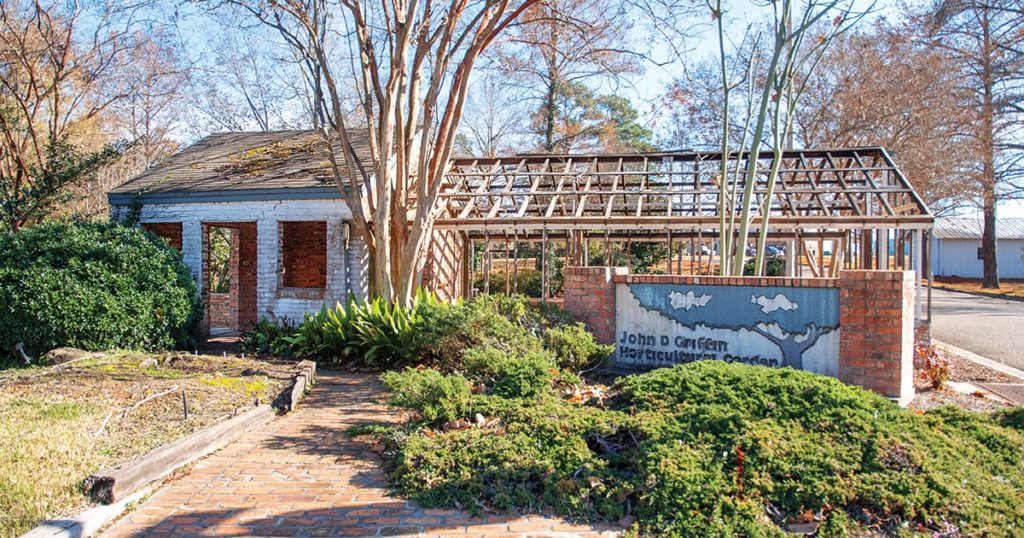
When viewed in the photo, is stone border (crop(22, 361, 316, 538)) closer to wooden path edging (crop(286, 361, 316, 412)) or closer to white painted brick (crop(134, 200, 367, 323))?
wooden path edging (crop(286, 361, 316, 412))

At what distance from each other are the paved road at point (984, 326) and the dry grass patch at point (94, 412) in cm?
1192

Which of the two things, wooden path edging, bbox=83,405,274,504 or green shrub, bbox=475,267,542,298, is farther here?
green shrub, bbox=475,267,542,298

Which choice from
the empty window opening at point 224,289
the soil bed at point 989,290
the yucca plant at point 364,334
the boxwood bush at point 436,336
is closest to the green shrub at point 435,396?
the boxwood bush at point 436,336

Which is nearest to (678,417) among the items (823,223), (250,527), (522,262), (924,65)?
(250,527)

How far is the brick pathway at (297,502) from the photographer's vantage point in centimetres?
415

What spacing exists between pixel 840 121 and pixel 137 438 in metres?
26.2

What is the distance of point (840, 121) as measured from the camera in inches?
1013

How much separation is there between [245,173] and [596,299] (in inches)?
358

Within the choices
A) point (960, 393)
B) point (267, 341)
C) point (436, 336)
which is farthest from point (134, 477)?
point (960, 393)

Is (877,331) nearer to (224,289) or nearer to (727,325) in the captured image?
(727,325)

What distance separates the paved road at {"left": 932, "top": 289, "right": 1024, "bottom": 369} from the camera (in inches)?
514

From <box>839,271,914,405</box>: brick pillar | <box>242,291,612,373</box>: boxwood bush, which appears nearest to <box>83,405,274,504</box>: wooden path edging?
<box>242,291,612,373</box>: boxwood bush

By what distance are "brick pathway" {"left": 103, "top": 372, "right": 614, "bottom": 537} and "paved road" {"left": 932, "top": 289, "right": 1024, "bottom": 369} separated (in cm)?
1101

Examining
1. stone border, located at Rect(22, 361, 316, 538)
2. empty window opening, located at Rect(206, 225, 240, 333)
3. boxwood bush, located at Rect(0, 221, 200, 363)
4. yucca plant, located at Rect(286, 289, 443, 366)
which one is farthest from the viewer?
empty window opening, located at Rect(206, 225, 240, 333)
